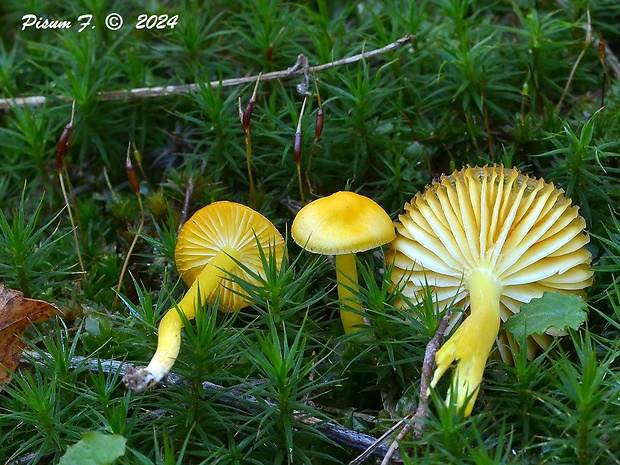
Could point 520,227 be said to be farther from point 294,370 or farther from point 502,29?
point 502,29

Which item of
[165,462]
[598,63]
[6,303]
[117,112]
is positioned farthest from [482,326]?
[117,112]

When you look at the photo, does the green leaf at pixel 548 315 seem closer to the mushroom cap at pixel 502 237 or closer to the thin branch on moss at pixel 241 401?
the mushroom cap at pixel 502 237

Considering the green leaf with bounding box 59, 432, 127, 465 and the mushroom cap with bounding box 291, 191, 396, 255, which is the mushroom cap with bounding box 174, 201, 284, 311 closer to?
the mushroom cap with bounding box 291, 191, 396, 255

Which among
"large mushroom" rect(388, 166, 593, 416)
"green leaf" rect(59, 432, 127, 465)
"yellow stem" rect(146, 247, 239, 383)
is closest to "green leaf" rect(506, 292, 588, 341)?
"large mushroom" rect(388, 166, 593, 416)

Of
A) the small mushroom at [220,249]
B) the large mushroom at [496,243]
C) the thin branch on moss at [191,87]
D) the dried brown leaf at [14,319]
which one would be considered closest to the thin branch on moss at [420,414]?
the large mushroom at [496,243]

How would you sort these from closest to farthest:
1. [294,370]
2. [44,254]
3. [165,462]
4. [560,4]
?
[165,462] < [294,370] < [44,254] < [560,4]

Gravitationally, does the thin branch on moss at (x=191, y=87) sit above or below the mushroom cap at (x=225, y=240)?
above
